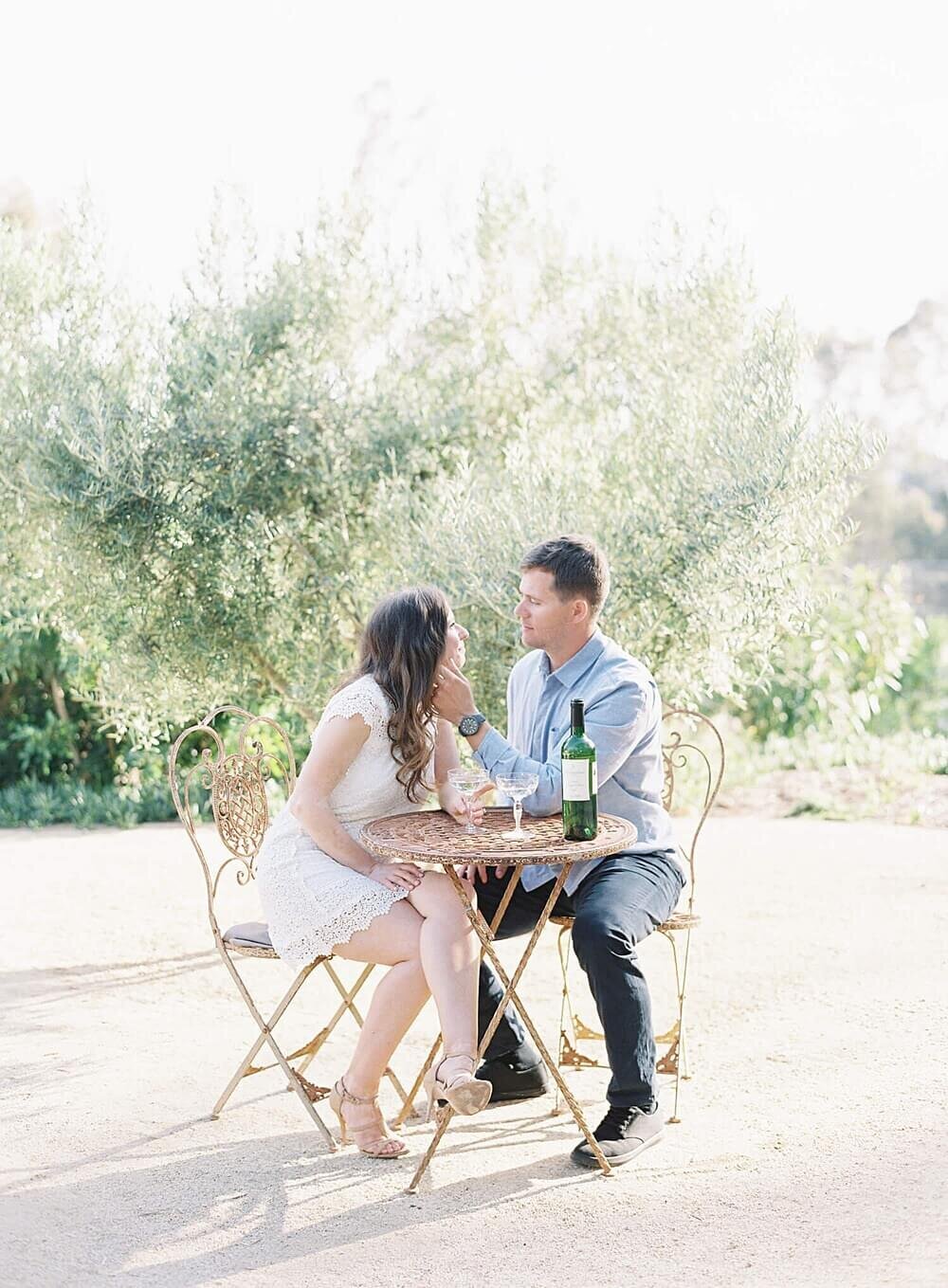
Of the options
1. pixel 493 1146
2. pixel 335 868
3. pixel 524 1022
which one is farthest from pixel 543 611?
pixel 493 1146

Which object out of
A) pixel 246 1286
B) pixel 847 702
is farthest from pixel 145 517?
pixel 847 702

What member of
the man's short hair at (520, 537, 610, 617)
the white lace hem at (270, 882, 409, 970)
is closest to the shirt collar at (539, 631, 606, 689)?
the man's short hair at (520, 537, 610, 617)

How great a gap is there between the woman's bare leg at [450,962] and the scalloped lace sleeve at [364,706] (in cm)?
43

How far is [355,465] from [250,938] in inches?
91.2

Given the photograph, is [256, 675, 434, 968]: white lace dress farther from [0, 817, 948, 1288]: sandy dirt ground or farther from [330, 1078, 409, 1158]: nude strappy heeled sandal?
[0, 817, 948, 1288]: sandy dirt ground

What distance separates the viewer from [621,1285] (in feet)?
9.23

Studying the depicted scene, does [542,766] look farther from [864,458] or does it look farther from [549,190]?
[549,190]

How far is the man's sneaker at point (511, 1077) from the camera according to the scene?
3.93m

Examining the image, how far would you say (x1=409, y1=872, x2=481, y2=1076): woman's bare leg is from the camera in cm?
334

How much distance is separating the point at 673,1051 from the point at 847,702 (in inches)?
280

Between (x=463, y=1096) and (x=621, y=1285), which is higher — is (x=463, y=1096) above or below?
above

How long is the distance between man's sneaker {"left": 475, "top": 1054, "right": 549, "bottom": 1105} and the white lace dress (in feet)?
2.28

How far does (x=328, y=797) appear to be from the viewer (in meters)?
3.62

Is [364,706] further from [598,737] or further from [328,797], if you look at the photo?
[598,737]
